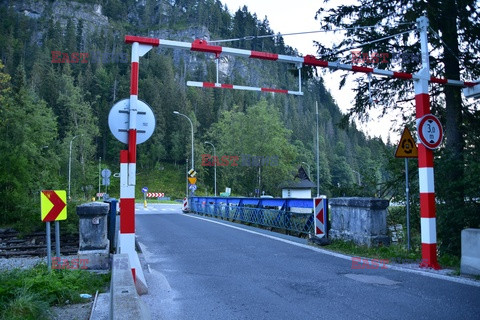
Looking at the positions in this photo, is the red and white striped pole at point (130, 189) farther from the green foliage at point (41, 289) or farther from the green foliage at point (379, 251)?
the green foliage at point (379, 251)

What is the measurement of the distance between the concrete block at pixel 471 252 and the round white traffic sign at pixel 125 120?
5.47 m

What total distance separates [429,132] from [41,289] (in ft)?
23.5

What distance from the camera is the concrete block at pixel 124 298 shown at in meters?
2.59

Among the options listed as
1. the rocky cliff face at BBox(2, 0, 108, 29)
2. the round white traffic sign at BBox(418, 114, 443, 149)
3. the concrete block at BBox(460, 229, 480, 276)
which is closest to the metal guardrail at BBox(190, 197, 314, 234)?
the round white traffic sign at BBox(418, 114, 443, 149)

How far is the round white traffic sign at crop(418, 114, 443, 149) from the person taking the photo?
7816 mm

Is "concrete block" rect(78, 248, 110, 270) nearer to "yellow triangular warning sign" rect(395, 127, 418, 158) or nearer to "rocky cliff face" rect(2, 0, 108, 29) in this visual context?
"yellow triangular warning sign" rect(395, 127, 418, 158)

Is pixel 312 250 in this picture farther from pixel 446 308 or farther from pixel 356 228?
pixel 446 308

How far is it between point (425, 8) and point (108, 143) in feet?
339

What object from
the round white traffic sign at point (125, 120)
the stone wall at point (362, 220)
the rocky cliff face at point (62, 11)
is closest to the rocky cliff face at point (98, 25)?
the rocky cliff face at point (62, 11)

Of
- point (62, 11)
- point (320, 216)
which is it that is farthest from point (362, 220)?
point (62, 11)

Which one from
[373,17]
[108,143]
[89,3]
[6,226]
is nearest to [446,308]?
[373,17]

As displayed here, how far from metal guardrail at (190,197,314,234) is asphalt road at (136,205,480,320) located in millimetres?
3024

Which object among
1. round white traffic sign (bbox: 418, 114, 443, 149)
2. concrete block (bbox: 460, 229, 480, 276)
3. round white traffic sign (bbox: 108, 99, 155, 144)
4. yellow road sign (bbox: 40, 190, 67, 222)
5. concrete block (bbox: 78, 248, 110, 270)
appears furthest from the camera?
concrete block (bbox: 78, 248, 110, 270)

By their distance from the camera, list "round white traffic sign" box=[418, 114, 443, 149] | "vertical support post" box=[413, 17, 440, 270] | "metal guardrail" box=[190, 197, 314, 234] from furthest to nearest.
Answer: "metal guardrail" box=[190, 197, 314, 234]
"round white traffic sign" box=[418, 114, 443, 149]
"vertical support post" box=[413, 17, 440, 270]
